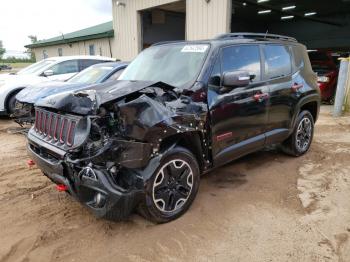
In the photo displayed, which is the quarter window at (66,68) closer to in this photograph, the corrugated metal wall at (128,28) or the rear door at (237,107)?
the corrugated metal wall at (128,28)

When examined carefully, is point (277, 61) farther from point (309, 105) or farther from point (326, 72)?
point (326, 72)

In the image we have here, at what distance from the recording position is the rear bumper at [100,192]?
107 inches

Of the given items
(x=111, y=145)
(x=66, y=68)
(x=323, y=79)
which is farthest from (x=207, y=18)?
(x=111, y=145)

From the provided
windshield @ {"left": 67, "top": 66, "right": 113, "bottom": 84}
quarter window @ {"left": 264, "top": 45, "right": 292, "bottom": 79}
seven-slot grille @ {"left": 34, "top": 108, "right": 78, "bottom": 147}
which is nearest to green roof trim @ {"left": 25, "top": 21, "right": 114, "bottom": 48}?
windshield @ {"left": 67, "top": 66, "right": 113, "bottom": 84}

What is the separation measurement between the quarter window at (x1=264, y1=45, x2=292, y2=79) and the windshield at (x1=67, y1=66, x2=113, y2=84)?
3.86 meters

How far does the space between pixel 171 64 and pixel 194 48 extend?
34 cm

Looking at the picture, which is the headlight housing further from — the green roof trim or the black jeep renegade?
the green roof trim

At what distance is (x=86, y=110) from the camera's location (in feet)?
9.49

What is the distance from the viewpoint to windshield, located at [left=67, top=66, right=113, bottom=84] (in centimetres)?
713

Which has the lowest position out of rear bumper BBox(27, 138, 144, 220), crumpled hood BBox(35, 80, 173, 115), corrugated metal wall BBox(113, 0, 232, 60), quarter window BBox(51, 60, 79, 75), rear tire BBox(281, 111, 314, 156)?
rear tire BBox(281, 111, 314, 156)

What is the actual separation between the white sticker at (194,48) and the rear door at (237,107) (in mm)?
218

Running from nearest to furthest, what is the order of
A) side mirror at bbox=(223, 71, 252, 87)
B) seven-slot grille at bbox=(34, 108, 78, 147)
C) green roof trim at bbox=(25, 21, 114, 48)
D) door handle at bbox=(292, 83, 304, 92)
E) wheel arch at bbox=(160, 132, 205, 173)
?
1. seven-slot grille at bbox=(34, 108, 78, 147)
2. wheel arch at bbox=(160, 132, 205, 173)
3. side mirror at bbox=(223, 71, 252, 87)
4. door handle at bbox=(292, 83, 304, 92)
5. green roof trim at bbox=(25, 21, 114, 48)

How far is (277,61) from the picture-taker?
4633 millimetres

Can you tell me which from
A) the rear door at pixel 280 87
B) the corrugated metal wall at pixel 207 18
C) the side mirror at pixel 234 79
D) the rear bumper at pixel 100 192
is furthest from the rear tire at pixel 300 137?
the corrugated metal wall at pixel 207 18
